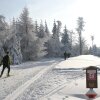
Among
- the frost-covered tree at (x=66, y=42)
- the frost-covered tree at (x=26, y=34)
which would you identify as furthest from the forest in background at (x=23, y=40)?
the frost-covered tree at (x=66, y=42)

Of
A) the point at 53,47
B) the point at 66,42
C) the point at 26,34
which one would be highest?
the point at 26,34

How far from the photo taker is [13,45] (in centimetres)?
5534

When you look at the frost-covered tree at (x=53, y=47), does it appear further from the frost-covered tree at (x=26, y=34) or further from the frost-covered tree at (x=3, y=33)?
the frost-covered tree at (x=3, y=33)

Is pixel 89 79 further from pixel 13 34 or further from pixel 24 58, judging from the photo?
pixel 24 58

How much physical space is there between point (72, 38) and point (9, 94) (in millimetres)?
104564

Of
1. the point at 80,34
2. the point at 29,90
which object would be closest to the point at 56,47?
the point at 80,34

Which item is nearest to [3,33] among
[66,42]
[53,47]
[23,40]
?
[23,40]

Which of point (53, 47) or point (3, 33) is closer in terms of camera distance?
point (3, 33)

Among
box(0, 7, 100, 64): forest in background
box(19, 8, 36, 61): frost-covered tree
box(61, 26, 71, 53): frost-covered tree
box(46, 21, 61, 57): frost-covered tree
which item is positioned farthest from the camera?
box(61, 26, 71, 53): frost-covered tree

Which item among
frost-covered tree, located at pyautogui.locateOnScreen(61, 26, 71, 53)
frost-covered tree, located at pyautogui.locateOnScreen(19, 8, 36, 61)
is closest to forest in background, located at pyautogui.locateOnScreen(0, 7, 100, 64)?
frost-covered tree, located at pyautogui.locateOnScreen(19, 8, 36, 61)

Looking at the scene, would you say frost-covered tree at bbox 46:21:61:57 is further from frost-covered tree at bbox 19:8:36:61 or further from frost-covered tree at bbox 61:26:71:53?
frost-covered tree at bbox 19:8:36:61

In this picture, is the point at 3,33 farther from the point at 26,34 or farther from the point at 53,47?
the point at 53,47

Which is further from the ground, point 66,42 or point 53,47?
point 66,42

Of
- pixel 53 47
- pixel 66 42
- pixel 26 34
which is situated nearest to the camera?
pixel 26 34
